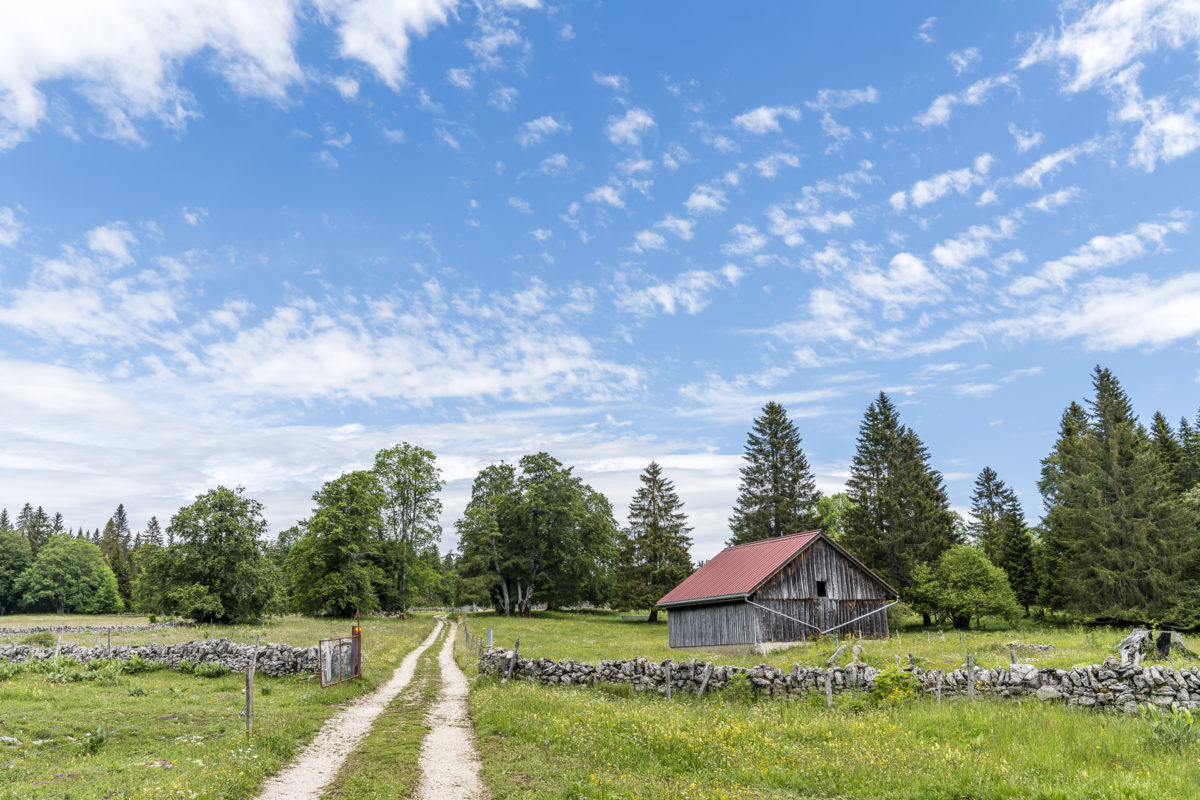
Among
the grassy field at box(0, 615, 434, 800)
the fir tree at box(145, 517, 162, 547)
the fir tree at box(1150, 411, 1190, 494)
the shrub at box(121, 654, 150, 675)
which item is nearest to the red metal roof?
the grassy field at box(0, 615, 434, 800)

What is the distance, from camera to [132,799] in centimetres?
898

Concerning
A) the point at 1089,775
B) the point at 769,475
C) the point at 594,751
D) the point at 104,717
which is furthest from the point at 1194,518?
the point at 104,717

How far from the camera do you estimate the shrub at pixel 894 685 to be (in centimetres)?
1412

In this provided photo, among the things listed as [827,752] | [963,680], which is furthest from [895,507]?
[827,752]

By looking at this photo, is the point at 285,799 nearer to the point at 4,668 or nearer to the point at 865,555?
the point at 4,668

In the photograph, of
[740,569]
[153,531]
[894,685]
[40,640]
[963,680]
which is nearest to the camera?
[963,680]

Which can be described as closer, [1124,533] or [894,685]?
[894,685]

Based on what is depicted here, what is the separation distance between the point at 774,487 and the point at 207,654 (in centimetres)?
5282

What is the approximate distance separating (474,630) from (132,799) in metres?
43.6

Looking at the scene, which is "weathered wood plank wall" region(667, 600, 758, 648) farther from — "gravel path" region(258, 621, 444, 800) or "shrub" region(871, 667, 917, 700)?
"shrub" region(871, 667, 917, 700)

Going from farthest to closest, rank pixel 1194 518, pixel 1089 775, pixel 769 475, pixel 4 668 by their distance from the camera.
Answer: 1. pixel 769 475
2. pixel 1194 518
3. pixel 4 668
4. pixel 1089 775

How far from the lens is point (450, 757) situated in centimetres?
1227

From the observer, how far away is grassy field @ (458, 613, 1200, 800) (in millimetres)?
8672

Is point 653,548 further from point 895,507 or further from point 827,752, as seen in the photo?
point 827,752
